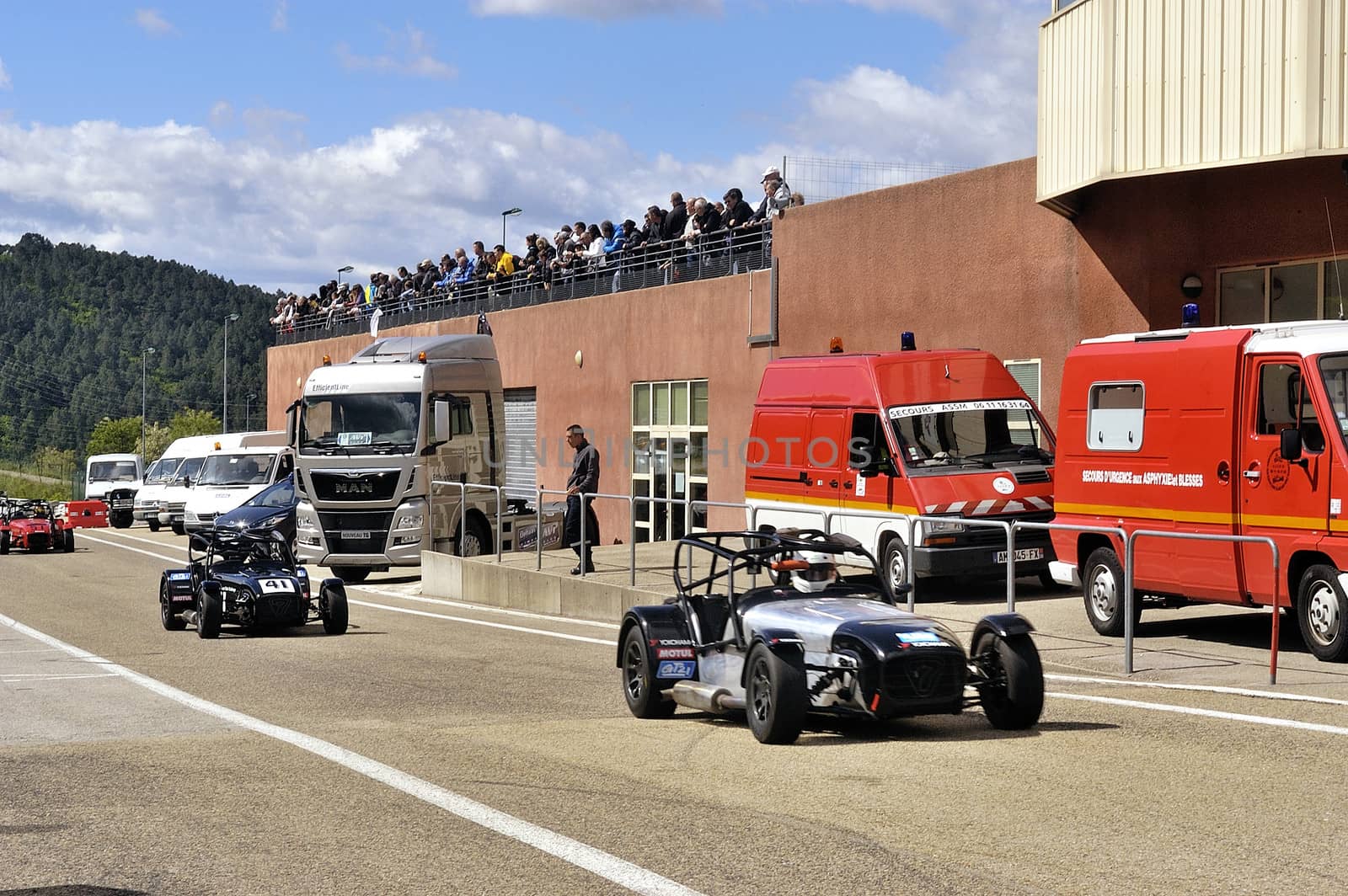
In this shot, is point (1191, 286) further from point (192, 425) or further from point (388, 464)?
point (192, 425)

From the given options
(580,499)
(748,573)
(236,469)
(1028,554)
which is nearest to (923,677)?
(748,573)

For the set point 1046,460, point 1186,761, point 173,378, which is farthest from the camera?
point 173,378

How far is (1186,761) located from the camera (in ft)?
28.6

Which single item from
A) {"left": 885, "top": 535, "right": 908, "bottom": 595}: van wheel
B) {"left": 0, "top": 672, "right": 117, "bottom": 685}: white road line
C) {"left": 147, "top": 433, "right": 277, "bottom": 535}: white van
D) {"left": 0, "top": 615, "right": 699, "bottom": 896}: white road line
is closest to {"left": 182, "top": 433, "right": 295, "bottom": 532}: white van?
{"left": 147, "top": 433, "right": 277, "bottom": 535}: white van

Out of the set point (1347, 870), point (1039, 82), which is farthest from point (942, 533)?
point (1347, 870)

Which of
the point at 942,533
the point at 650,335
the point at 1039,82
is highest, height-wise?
the point at 1039,82

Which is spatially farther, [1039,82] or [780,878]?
[1039,82]

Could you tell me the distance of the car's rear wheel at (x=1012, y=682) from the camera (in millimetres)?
9625

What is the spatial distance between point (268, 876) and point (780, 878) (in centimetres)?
195

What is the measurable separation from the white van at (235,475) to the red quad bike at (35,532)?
2766mm

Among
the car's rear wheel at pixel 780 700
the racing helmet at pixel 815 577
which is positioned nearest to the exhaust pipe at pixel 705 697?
the car's rear wheel at pixel 780 700

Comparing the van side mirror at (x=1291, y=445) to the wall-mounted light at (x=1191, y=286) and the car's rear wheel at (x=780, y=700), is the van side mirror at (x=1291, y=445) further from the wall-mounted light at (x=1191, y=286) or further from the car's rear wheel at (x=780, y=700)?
the wall-mounted light at (x=1191, y=286)

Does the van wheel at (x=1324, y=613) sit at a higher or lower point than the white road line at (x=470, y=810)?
higher

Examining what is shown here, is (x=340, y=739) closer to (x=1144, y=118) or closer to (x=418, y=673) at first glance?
(x=418, y=673)
